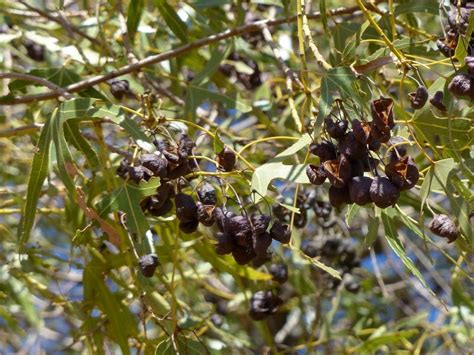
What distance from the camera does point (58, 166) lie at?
6.24 ft

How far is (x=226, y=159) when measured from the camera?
177 cm

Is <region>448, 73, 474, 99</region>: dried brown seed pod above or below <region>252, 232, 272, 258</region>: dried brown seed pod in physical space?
above

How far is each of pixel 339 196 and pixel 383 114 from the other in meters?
0.16

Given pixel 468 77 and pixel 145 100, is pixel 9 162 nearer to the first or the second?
pixel 145 100

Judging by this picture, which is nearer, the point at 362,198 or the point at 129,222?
the point at 362,198

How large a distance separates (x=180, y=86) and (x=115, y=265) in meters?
0.71

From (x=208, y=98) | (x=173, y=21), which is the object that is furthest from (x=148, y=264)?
(x=173, y=21)

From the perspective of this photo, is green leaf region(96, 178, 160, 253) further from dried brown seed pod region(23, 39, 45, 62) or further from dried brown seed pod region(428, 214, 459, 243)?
dried brown seed pod region(23, 39, 45, 62)

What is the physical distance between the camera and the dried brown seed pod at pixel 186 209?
1760 mm

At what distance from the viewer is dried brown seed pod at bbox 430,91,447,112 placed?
177 centimetres

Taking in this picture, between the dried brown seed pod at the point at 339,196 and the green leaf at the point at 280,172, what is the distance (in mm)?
97

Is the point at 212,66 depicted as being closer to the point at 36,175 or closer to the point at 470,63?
the point at 36,175

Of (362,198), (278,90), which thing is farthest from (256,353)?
(362,198)

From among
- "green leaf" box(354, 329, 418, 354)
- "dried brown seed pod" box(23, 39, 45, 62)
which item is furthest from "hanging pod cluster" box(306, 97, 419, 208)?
"dried brown seed pod" box(23, 39, 45, 62)
